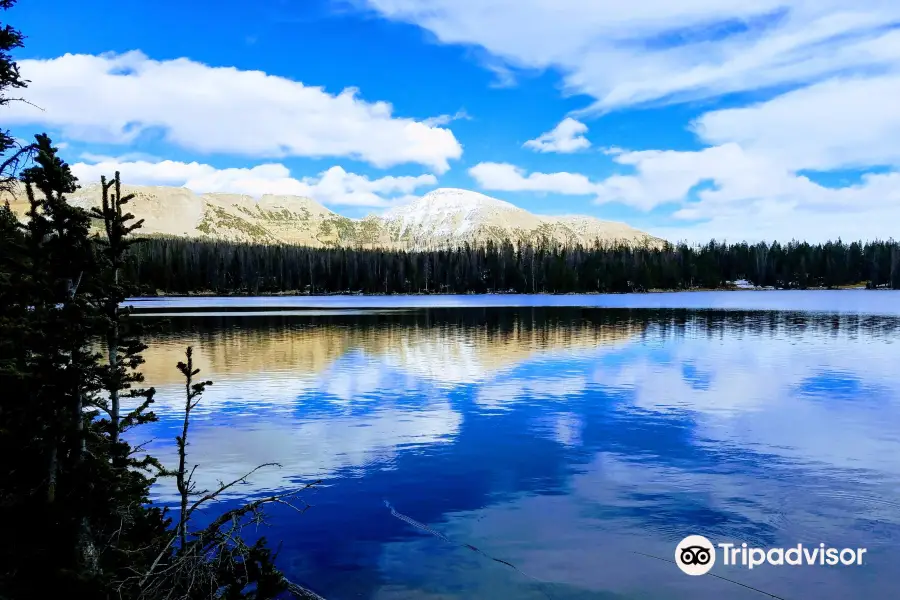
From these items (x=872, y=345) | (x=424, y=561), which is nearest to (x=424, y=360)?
(x=424, y=561)

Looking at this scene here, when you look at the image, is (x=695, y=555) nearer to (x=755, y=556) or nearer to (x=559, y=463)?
(x=755, y=556)

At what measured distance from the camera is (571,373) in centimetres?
3988

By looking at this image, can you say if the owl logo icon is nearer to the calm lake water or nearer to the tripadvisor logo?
the tripadvisor logo

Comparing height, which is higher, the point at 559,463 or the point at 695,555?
the point at 695,555

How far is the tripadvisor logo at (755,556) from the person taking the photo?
1317 cm

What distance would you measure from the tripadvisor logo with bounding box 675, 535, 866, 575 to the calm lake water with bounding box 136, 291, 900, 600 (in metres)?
0.25

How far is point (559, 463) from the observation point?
2075 cm

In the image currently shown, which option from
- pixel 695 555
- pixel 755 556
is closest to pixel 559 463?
pixel 695 555

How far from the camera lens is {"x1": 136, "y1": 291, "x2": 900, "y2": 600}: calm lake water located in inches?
513

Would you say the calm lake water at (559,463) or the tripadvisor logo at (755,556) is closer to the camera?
the calm lake water at (559,463)

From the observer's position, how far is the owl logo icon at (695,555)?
42.9 feet

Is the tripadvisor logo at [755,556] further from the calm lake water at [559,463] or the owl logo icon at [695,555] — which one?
the calm lake water at [559,463]

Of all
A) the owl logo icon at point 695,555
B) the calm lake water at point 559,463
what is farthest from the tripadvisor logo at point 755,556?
the calm lake water at point 559,463

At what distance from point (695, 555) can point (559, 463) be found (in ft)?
24.4
